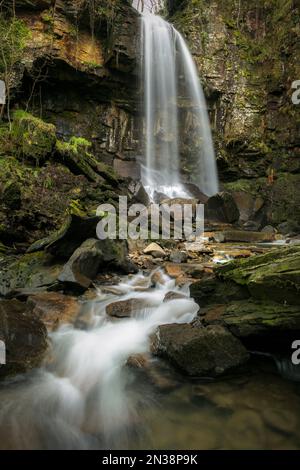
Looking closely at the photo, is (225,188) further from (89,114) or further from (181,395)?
(181,395)

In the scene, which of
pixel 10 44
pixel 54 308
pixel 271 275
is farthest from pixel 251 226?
pixel 10 44

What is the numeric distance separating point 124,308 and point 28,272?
2.03m

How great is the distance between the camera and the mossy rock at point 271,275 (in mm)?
3396

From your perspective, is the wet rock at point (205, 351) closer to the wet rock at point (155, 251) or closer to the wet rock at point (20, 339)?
the wet rock at point (20, 339)

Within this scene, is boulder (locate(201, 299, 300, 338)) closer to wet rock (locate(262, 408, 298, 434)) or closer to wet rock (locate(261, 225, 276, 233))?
wet rock (locate(262, 408, 298, 434))

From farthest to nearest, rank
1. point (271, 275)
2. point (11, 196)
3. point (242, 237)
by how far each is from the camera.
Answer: point (242, 237)
point (11, 196)
point (271, 275)

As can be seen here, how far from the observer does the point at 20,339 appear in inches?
133

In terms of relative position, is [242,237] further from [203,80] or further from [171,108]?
[203,80]

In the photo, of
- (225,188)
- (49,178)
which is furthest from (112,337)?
(225,188)

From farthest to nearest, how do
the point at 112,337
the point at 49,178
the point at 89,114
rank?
the point at 89,114 → the point at 49,178 → the point at 112,337

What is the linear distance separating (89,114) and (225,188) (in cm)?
708

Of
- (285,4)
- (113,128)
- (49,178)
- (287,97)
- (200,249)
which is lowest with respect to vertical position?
(200,249)

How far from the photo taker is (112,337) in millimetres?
4051

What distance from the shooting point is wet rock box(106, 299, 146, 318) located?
4.45m
